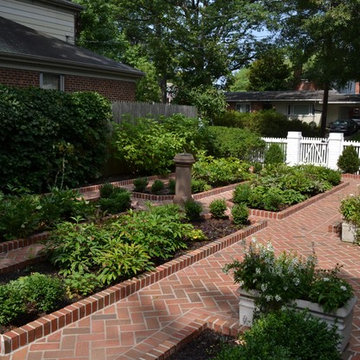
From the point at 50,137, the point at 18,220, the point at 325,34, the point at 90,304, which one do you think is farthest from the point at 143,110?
the point at 325,34

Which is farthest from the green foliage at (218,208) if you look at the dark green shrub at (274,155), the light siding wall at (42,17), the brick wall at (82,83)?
the light siding wall at (42,17)

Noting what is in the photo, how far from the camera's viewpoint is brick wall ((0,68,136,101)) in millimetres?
13734

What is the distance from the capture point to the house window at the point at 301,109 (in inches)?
1537

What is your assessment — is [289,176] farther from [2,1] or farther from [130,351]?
[2,1]

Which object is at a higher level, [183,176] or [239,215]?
[183,176]

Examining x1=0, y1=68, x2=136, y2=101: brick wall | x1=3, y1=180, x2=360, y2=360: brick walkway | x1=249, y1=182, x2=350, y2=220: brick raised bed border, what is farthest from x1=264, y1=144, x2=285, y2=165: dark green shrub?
x1=3, y1=180, x2=360, y2=360: brick walkway

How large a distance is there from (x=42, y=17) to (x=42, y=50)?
402 centimetres

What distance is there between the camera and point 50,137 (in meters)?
10.2

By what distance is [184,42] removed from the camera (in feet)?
83.0

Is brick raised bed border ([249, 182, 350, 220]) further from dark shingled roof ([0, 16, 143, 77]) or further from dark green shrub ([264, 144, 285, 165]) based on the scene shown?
dark shingled roof ([0, 16, 143, 77])

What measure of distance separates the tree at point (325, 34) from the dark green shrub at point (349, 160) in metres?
9.00

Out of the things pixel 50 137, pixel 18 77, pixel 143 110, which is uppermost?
pixel 18 77

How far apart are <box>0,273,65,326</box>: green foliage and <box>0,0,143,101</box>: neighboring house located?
10567 mm

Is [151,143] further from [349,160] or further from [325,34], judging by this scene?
[325,34]
